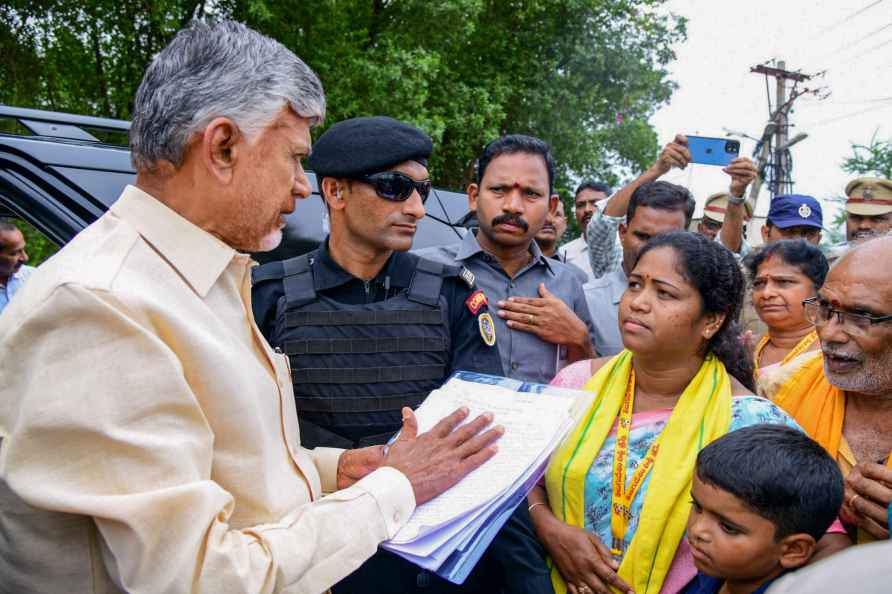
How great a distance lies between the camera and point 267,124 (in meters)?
1.54

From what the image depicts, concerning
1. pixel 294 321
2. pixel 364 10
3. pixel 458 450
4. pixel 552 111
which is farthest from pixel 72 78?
pixel 458 450

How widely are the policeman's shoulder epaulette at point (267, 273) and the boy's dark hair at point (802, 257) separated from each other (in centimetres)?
240

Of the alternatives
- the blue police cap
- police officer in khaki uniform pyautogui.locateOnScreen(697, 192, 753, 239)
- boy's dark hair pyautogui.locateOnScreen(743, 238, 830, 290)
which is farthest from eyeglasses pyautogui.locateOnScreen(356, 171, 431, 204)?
police officer in khaki uniform pyautogui.locateOnScreen(697, 192, 753, 239)

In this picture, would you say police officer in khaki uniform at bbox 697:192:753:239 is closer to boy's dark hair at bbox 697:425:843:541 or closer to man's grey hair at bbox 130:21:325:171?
boy's dark hair at bbox 697:425:843:541

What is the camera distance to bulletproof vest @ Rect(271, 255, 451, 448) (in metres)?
2.15

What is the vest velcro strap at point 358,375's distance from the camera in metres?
2.15

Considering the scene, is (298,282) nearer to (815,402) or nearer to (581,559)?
(581,559)

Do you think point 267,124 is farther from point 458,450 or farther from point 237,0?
point 237,0

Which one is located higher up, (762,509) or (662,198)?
(662,198)

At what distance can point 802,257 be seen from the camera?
11.6 ft

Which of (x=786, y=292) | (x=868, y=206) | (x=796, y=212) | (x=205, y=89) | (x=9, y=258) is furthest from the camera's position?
(x=868, y=206)

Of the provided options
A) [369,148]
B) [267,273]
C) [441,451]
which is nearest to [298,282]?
[267,273]

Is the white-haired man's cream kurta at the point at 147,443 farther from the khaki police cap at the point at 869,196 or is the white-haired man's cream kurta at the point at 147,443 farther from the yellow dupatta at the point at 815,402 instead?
the khaki police cap at the point at 869,196

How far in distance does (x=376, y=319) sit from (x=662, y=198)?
6.95 feet
